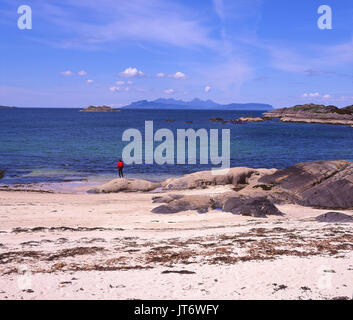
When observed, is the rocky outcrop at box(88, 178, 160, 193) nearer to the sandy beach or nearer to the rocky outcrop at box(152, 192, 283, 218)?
the rocky outcrop at box(152, 192, 283, 218)

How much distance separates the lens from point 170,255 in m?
11.4

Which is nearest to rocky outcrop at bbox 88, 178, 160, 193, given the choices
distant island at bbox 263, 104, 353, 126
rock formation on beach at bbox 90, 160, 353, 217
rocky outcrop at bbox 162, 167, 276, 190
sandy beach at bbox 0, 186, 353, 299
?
rock formation on beach at bbox 90, 160, 353, 217

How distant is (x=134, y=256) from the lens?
11.4m

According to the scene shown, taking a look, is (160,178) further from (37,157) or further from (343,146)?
(343,146)

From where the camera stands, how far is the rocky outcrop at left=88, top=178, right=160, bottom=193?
25641 mm

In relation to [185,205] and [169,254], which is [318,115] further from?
[169,254]

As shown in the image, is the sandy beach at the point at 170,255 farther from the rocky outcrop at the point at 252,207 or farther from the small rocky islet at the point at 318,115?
the small rocky islet at the point at 318,115

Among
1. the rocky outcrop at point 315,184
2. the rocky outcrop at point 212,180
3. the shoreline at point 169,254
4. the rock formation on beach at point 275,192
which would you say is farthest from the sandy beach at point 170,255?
the rocky outcrop at point 212,180

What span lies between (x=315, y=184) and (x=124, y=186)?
43.7ft

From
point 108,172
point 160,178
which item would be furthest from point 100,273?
point 108,172

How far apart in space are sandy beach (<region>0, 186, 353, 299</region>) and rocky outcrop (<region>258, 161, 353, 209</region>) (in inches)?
82.3

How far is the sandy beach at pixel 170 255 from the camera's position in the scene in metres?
8.72

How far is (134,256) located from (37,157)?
34417 millimetres

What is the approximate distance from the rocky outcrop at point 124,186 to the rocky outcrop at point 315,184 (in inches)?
336
